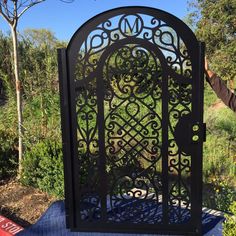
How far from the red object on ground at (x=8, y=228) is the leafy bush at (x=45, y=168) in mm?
827

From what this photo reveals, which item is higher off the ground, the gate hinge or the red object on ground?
the gate hinge

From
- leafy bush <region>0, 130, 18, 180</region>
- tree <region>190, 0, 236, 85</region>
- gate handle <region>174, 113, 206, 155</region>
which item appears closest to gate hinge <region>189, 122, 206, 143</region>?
gate handle <region>174, 113, 206, 155</region>

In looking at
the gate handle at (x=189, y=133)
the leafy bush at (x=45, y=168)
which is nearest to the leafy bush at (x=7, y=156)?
the leafy bush at (x=45, y=168)

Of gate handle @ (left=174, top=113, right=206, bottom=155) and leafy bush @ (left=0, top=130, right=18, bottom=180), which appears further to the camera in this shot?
leafy bush @ (left=0, top=130, right=18, bottom=180)

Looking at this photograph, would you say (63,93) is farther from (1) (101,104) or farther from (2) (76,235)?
(2) (76,235)

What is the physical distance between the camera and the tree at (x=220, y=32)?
35.5ft

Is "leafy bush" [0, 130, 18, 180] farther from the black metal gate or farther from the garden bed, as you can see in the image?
the black metal gate

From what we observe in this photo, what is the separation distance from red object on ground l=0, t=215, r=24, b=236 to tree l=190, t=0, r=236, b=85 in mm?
8872

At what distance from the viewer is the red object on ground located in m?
3.23

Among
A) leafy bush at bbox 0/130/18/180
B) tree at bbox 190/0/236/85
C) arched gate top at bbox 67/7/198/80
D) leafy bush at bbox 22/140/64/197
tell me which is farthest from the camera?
tree at bbox 190/0/236/85

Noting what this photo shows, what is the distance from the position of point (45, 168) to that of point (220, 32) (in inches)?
356

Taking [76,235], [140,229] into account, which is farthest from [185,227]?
[76,235]

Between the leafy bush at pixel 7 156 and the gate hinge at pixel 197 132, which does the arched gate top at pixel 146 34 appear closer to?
the gate hinge at pixel 197 132

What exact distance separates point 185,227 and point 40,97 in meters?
3.21
